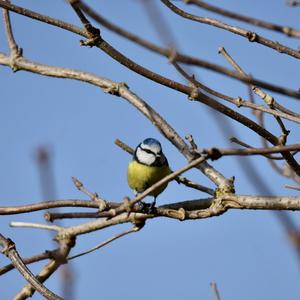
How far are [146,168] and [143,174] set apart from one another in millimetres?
45

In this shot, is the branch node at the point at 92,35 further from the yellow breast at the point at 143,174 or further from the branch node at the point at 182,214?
the yellow breast at the point at 143,174

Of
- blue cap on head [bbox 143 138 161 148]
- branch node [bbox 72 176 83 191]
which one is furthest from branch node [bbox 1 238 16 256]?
blue cap on head [bbox 143 138 161 148]

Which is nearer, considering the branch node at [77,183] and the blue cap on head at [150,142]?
the branch node at [77,183]

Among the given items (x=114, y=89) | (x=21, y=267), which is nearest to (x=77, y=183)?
(x=21, y=267)

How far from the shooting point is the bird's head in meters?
4.09

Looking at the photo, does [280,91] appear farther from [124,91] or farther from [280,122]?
[124,91]

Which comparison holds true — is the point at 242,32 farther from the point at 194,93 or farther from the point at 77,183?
the point at 77,183

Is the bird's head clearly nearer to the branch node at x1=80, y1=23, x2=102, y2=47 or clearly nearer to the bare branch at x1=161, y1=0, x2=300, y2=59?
the branch node at x1=80, y1=23, x2=102, y2=47

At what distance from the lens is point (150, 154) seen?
419 centimetres

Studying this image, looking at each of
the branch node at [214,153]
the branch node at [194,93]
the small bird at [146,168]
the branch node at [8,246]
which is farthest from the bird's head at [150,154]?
the branch node at [214,153]

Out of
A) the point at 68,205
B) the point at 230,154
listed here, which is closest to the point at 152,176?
the point at 68,205

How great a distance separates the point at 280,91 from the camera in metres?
0.99

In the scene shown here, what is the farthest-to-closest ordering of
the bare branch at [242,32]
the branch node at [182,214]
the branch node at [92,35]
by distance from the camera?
the branch node at [182,214] → the branch node at [92,35] → the bare branch at [242,32]

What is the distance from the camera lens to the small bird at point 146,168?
403cm
